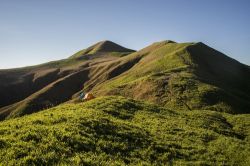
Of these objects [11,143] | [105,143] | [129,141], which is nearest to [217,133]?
[129,141]

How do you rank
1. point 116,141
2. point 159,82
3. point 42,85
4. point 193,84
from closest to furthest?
1. point 116,141
2. point 193,84
3. point 159,82
4. point 42,85

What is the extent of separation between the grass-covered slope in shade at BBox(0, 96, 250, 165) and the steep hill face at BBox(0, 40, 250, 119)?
61.4ft

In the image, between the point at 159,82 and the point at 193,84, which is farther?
the point at 159,82

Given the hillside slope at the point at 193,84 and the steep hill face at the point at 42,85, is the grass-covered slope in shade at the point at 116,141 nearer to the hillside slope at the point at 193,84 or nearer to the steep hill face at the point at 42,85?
the hillside slope at the point at 193,84

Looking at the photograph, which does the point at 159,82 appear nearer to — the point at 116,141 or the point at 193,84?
the point at 193,84

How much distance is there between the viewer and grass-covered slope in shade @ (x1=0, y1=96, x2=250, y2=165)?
17.5 meters

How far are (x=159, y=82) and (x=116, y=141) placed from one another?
4287 cm

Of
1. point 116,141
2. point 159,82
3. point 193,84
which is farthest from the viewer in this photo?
point 159,82

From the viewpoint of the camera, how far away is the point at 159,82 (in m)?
64.1

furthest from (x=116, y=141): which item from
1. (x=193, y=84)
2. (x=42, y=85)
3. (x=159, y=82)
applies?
(x=42, y=85)

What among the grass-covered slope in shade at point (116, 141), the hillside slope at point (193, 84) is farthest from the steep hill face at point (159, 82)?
the grass-covered slope in shade at point (116, 141)

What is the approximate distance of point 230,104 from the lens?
53.7 meters

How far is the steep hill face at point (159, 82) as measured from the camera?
55438 millimetres

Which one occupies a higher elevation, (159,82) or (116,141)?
(159,82)
